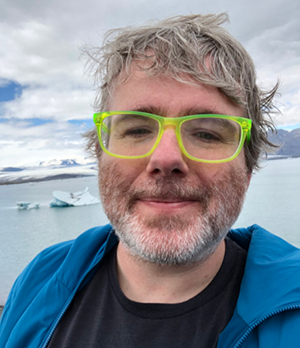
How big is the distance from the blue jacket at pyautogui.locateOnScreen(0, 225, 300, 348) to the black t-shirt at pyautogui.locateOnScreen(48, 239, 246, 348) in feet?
0.23

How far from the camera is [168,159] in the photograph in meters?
0.87

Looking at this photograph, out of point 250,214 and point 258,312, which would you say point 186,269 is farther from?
point 250,214

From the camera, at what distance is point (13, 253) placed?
7109 millimetres

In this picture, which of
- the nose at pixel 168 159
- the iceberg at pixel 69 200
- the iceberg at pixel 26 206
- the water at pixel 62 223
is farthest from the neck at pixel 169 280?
the iceberg at pixel 26 206

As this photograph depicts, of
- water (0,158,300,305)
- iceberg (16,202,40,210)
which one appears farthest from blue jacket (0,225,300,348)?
iceberg (16,202,40,210)

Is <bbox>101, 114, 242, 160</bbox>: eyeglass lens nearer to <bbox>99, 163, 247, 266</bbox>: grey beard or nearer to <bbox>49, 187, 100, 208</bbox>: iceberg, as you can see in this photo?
<bbox>99, 163, 247, 266</bbox>: grey beard

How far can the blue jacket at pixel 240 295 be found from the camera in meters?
0.75

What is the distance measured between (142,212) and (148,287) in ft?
1.04

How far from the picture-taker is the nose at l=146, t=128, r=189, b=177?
2.87 ft

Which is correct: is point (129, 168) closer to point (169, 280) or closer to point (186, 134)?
point (186, 134)

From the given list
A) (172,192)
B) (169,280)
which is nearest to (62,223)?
(169,280)

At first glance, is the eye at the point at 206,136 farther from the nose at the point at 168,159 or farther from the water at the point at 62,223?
the water at the point at 62,223

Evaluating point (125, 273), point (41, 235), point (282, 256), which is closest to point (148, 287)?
point (125, 273)

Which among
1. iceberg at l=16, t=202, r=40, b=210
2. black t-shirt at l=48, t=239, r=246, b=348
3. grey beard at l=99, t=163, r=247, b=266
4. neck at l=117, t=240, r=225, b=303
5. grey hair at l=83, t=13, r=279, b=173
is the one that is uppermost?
grey hair at l=83, t=13, r=279, b=173
